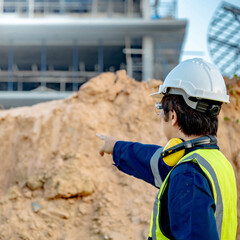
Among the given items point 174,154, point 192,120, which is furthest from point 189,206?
point 192,120

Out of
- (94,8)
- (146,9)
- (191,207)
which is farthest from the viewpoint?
(94,8)

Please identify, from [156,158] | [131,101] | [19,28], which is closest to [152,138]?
[131,101]

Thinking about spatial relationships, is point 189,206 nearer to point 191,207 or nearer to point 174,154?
point 191,207

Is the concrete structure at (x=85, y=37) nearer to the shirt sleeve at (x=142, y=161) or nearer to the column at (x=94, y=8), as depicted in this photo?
the column at (x=94, y=8)

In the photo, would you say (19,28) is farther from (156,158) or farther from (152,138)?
(156,158)

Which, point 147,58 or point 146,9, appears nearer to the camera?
point 147,58

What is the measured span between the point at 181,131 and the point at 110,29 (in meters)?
16.9

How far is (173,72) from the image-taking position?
2152mm

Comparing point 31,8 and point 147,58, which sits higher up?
point 31,8

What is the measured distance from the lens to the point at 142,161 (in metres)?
2.37

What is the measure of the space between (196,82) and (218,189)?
0.66m

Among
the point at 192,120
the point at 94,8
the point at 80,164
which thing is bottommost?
the point at 80,164

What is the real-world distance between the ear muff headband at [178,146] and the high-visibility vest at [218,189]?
59 millimetres

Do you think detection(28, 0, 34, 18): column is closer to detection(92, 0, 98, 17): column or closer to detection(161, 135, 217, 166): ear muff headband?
detection(92, 0, 98, 17): column
